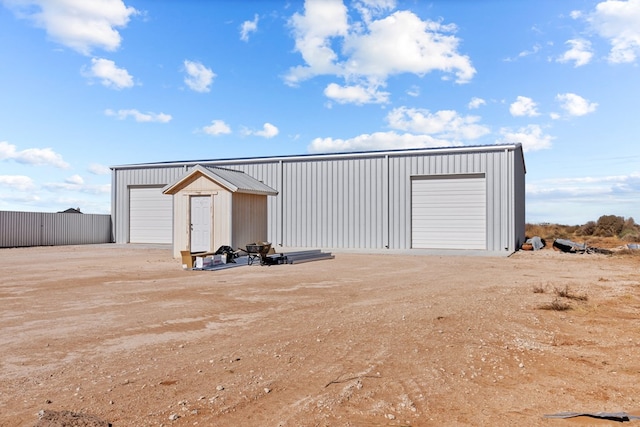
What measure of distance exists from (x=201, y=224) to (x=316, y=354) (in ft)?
45.1

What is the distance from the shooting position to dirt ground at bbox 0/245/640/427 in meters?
4.07

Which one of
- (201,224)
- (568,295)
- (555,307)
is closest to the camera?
(555,307)

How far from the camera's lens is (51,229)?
3005cm

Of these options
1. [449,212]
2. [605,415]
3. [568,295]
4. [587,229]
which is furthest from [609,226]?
[605,415]

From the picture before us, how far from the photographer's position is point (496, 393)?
4504mm

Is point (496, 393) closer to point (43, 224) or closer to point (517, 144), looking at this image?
point (517, 144)

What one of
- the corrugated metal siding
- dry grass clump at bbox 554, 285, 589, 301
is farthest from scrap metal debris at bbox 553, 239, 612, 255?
dry grass clump at bbox 554, 285, 589, 301

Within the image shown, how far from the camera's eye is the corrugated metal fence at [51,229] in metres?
27.9

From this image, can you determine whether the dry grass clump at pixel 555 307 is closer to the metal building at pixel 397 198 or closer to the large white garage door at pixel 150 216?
the metal building at pixel 397 198

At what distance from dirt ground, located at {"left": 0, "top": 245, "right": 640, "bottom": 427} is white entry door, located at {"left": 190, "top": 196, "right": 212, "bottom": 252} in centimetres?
720

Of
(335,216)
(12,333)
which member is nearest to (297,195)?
(335,216)

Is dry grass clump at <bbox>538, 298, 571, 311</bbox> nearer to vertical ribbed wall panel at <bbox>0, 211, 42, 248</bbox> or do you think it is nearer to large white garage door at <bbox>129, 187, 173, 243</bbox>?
large white garage door at <bbox>129, 187, 173, 243</bbox>

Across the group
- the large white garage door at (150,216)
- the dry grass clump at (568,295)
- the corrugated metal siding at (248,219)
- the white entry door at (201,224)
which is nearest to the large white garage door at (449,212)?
the corrugated metal siding at (248,219)

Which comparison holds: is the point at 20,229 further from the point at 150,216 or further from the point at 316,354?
the point at 316,354
